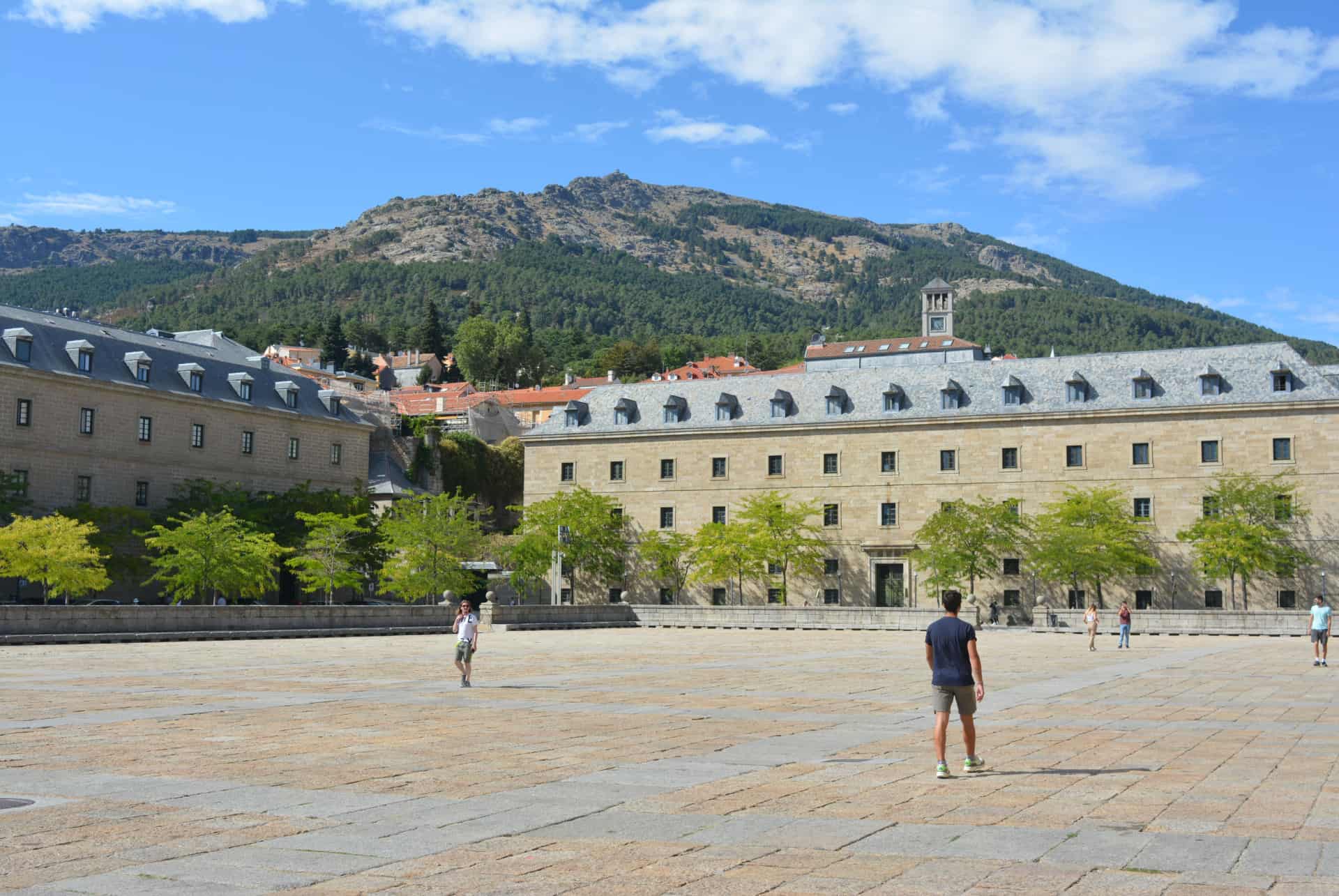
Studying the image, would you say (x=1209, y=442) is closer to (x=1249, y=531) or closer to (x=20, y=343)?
(x=1249, y=531)

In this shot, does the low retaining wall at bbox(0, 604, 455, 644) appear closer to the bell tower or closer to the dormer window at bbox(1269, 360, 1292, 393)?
the dormer window at bbox(1269, 360, 1292, 393)

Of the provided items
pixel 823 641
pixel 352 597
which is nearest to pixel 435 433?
pixel 352 597

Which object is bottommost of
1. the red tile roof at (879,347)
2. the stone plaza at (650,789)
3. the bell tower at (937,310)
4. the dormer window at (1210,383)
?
the stone plaza at (650,789)

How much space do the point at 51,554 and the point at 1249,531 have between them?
51.6 m

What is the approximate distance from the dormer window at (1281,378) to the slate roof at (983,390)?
21 cm

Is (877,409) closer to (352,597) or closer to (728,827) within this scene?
(352,597)

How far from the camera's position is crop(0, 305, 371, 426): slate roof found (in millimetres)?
62031

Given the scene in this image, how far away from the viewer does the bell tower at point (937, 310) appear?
179000mm

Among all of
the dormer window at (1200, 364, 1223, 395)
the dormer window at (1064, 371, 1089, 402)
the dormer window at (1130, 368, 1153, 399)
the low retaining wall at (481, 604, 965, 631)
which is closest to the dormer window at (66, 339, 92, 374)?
the low retaining wall at (481, 604, 965, 631)

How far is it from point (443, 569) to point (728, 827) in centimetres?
5569

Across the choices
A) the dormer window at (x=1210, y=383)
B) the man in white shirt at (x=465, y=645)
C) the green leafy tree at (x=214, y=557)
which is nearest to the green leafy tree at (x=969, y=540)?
the dormer window at (x=1210, y=383)

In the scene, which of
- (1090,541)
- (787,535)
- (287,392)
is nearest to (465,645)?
(1090,541)

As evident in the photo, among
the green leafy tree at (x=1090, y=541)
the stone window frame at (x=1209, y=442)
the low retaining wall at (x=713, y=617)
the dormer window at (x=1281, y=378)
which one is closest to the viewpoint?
the low retaining wall at (x=713, y=617)

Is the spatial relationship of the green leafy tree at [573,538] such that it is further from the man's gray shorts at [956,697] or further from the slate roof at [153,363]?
the man's gray shorts at [956,697]
